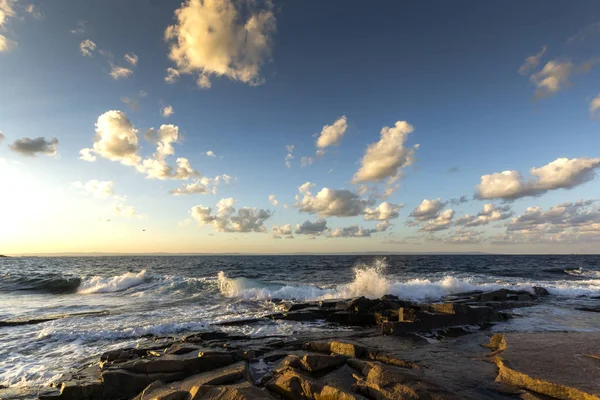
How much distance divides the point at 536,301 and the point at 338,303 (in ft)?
40.6

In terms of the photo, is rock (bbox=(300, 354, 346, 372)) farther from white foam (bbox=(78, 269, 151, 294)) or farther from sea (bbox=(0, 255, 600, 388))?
white foam (bbox=(78, 269, 151, 294))

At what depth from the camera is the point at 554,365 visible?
282 inches

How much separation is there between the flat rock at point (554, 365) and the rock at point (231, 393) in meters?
5.21

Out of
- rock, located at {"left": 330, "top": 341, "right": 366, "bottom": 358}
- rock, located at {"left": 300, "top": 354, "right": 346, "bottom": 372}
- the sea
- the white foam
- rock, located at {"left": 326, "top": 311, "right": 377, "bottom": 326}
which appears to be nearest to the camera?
rock, located at {"left": 300, "top": 354, "right": 346, "bottom": 372}

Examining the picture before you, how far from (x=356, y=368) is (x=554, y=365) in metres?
4.39

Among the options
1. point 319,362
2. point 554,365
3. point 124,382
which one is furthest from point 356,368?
point 124,382

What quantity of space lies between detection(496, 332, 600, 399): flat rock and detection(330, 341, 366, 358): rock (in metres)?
3.31

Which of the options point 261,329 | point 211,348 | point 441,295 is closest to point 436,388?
point 211,348

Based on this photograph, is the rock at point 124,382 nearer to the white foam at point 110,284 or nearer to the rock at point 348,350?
the rock at point 348,350

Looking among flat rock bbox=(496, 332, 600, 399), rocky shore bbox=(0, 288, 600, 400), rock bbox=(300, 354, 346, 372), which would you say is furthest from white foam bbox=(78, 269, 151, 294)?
flat rock bbox=(496, 332, 600, 399)

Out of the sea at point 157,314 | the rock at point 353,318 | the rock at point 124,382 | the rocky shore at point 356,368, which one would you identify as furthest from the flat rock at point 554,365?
the rock at point 124,382

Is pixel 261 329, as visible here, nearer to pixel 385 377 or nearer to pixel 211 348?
pixel 211 348

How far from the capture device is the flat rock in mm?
6059

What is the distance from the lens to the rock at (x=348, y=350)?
8766mm
